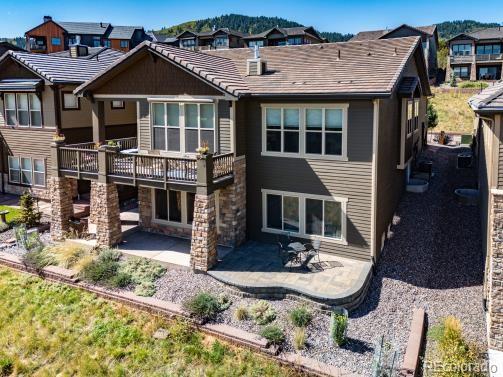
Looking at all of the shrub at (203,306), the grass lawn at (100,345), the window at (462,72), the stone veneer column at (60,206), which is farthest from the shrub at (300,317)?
the window at (462,72)

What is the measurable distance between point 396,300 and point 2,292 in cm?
1201

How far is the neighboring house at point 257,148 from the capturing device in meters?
13.8

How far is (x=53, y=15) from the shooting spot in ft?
214

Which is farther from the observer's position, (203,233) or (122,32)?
(122,32)

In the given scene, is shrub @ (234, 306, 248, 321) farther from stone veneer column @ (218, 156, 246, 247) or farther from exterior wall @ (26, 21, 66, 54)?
exterior wall @ (26, 21, 66, 54)

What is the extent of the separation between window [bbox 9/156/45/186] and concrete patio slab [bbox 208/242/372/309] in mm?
12539

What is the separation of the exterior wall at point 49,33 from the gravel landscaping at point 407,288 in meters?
61.4

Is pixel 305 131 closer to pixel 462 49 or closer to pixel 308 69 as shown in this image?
pixel 308 69

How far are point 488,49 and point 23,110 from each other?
169ft

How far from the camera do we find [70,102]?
70.0ft

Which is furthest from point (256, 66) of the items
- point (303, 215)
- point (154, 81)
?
point (303, 215)

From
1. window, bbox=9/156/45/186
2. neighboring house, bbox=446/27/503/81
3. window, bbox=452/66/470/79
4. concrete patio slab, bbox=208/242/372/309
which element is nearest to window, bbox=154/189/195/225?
concrete patio slab, bbox=208/242/372/309

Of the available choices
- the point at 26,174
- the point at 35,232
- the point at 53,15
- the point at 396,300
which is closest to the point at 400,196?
the point at 396,300

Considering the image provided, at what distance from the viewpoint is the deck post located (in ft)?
44.3
